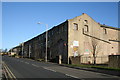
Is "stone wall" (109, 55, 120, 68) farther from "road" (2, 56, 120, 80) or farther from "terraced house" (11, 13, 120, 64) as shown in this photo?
"terraced house" (11, 13, 120, 64)

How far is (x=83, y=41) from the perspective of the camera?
135ft

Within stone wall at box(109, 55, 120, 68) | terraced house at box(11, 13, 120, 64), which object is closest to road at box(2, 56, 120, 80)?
stone wall at box(109, 55, 120, 68)

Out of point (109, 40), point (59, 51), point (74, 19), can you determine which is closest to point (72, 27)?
point (74, 19)

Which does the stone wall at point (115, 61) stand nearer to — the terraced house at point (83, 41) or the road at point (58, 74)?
the road at point (58, 74)

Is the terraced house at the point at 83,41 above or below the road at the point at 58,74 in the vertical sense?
above

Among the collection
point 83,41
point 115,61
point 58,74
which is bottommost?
point 58,74

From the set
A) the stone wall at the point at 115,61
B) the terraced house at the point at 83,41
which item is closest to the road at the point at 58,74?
the stone wall at the point at 115,61

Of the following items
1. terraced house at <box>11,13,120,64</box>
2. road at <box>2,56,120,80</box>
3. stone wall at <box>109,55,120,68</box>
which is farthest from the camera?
terraced house at <box>11,13,120,64</box>

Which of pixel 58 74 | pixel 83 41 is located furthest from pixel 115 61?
pixel 83 41

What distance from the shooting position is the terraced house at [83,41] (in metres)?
38.9

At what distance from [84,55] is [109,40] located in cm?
1080

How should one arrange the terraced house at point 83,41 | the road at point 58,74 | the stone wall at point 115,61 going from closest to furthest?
1. the road at point 58,74
2. the stone wall at point 115,61
3. the terraced house at point 83,41

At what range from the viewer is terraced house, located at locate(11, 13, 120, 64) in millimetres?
38906

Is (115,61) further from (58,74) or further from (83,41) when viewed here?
(83,41)
